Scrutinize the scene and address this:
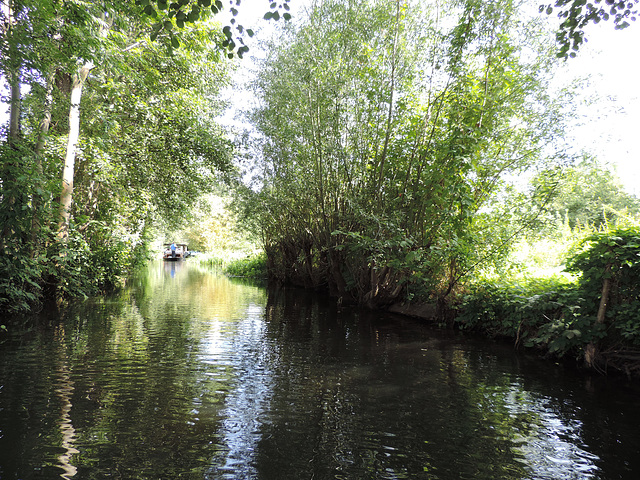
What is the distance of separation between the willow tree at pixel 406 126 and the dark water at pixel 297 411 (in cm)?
312

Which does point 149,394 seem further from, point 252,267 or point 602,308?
point 252,267

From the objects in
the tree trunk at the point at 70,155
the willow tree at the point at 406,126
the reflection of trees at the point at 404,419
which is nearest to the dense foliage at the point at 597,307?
the reflection of trees at the point at 404,419

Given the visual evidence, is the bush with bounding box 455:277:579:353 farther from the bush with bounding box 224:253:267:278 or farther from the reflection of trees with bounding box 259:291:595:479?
the bush with bounding box 224:253:267:278

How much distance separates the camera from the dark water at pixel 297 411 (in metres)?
3.59

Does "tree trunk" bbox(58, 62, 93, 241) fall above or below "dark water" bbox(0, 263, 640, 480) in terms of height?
above

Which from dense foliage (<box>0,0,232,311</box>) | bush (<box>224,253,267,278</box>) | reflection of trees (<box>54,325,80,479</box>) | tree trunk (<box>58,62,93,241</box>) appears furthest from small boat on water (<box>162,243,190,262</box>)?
reflection of trees (<box>54,325,80,479</box>)

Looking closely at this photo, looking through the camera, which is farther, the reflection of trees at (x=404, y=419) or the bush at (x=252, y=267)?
the bush at (x=252, y=267)

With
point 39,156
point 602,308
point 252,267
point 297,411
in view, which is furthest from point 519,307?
point 252,267

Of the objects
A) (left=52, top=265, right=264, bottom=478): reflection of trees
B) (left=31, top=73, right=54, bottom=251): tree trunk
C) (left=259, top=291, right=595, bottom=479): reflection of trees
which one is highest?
(left=31, top=73, right=54, bottom=251): tree trunk

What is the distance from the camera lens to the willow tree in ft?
30.5

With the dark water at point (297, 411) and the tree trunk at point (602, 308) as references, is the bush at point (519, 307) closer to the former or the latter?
the tree trunk at point (602, 308)

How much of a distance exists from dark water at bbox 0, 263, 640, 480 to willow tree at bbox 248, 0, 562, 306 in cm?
312

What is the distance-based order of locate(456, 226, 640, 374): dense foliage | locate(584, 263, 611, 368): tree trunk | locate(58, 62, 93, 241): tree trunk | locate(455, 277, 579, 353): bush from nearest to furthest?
locate(456, 226, 640, 374): dense foliage, locate(584, 263, 611, 368): tree trunk, locate(455, 277, 579, 353): bush, locate(58, 62, 93, 241): tree trunk

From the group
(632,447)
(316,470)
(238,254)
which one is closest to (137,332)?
(316,470)
